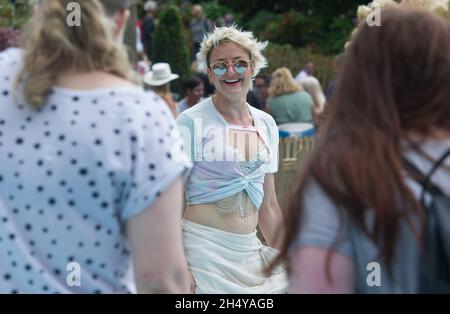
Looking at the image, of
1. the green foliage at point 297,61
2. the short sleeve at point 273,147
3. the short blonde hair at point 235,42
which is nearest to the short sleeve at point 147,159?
the short sleeve at point 273,147

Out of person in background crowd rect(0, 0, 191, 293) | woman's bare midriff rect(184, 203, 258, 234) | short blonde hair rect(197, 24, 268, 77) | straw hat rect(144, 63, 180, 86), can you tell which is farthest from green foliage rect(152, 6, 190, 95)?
person in background crowd rect(0, 0, 191, 293)

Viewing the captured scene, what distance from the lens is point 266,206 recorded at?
6188 mm

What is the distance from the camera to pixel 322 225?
8.27 ft

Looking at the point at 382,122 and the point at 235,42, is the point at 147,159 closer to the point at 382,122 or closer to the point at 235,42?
the point at 382,122

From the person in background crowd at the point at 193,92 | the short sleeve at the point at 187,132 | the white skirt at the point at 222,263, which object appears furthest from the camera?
the person in background crowd at the point at 193,92

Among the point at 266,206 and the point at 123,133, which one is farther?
the point at 266,206

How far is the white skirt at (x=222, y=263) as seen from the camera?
5.77 metres

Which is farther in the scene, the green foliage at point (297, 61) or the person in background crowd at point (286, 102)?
the green foliage at point (297, 61)

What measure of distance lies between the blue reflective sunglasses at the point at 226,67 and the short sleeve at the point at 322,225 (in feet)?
12.2

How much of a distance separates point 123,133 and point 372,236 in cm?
70

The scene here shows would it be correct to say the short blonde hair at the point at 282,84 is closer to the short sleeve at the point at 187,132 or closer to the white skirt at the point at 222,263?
the short sleeve at the point at 187,132

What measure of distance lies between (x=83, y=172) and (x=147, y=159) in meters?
0.17

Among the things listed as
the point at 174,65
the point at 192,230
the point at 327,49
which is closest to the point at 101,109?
the point at 192,230

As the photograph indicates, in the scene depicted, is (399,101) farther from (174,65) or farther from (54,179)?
(174,65)
